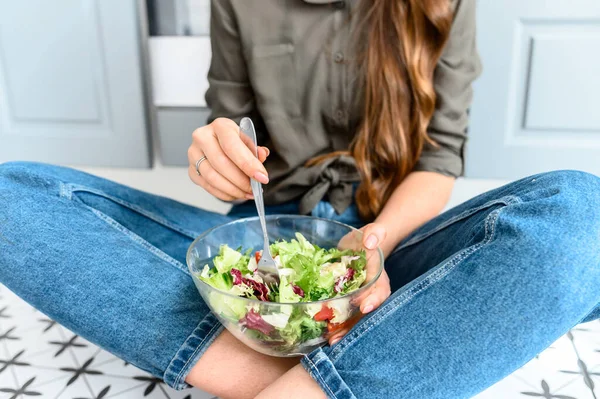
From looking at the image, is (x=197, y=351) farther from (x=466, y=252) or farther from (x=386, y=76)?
(x=386, y=76)

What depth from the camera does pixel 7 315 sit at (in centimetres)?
107

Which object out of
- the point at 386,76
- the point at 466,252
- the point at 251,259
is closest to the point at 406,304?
the point at 466,252

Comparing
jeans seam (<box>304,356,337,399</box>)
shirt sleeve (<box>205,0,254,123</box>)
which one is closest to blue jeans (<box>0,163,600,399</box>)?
jeans seam (<box>304,356,337,399</box>)

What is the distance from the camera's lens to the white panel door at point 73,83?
1362mm

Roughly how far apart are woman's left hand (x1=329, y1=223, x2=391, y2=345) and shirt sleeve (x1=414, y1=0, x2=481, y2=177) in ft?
1.03

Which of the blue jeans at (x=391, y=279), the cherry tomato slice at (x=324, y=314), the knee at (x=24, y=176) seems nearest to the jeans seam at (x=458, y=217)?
the blue jeans at (x=391, y=279)

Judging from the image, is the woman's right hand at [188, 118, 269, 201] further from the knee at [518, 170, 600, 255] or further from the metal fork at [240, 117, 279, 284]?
the knee at [518, 170, 600, 255]

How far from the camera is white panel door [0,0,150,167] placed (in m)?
1.36

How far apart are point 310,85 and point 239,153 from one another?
36cm

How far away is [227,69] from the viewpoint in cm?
104

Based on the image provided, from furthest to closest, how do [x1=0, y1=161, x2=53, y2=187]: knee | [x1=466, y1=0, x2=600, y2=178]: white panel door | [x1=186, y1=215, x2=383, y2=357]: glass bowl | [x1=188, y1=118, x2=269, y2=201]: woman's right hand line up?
1. [x1=466, y1=0, x2=600, y2=178]: white panel door
2. [x1=0, y1=161, x2=53, y2=187]: knee
3. [x1=188, y1=118, x2=269, y2=201]: woman's right hand
4. [x1=186, y1=215, x2=383, y2=357]: glass bowl

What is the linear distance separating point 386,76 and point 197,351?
545 mm

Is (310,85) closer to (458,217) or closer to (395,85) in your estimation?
(395,85)

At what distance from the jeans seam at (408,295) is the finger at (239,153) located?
0.67ft
